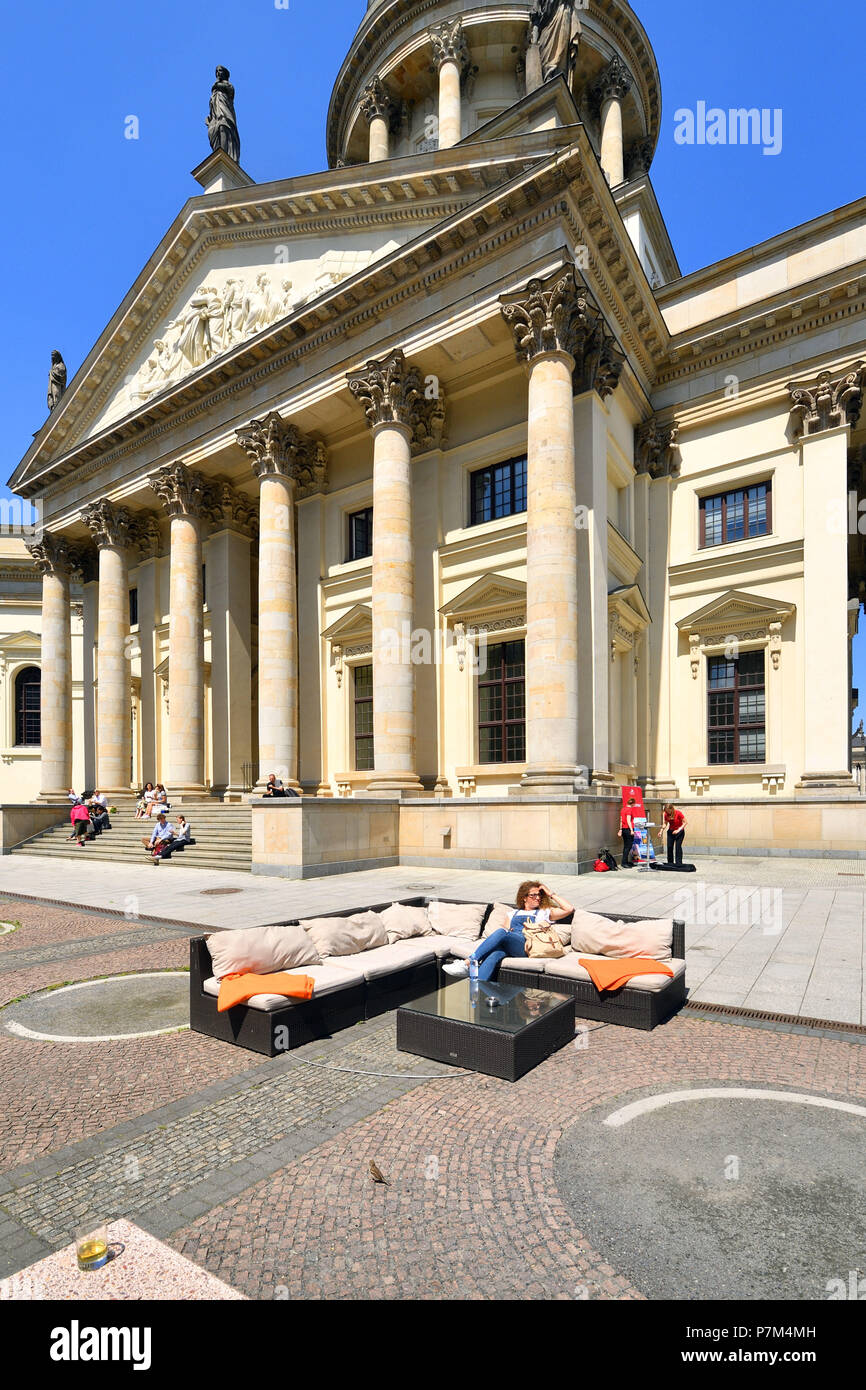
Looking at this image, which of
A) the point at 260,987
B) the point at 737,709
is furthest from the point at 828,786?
the point at 260,987

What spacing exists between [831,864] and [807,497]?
38.0 feet

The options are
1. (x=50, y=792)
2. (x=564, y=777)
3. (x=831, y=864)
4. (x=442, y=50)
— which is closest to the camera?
(x=564, y=777)

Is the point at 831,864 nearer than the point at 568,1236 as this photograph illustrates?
No

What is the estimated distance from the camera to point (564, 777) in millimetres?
18531

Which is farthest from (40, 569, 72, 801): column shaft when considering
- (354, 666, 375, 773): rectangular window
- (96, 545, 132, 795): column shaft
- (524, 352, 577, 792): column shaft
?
(524, 352, 577, 792): column shaft

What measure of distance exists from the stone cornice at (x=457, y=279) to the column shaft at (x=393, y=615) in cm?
436

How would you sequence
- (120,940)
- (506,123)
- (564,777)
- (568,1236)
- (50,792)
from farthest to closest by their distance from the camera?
(50,792) → (506,123) → (564,777) → (120,940) → (568,1236)

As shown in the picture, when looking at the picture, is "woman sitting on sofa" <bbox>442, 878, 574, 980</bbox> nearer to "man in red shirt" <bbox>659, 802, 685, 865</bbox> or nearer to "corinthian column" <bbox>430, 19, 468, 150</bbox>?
"man in red shirt" <bbox>659, 802, 685, 865</bbox>

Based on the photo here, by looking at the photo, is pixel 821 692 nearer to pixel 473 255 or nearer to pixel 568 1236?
pixel 473 255

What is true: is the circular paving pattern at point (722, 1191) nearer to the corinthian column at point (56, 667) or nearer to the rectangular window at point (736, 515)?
the rectangular window at point (736, 515)

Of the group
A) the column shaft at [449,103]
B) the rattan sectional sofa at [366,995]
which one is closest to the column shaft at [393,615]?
the rattan sectional sofa at [366,995]

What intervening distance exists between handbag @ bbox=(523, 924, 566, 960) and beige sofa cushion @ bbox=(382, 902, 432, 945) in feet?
4.64

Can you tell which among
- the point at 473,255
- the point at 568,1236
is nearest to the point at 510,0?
the point at 473,255

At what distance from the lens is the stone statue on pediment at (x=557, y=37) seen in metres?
22.0
